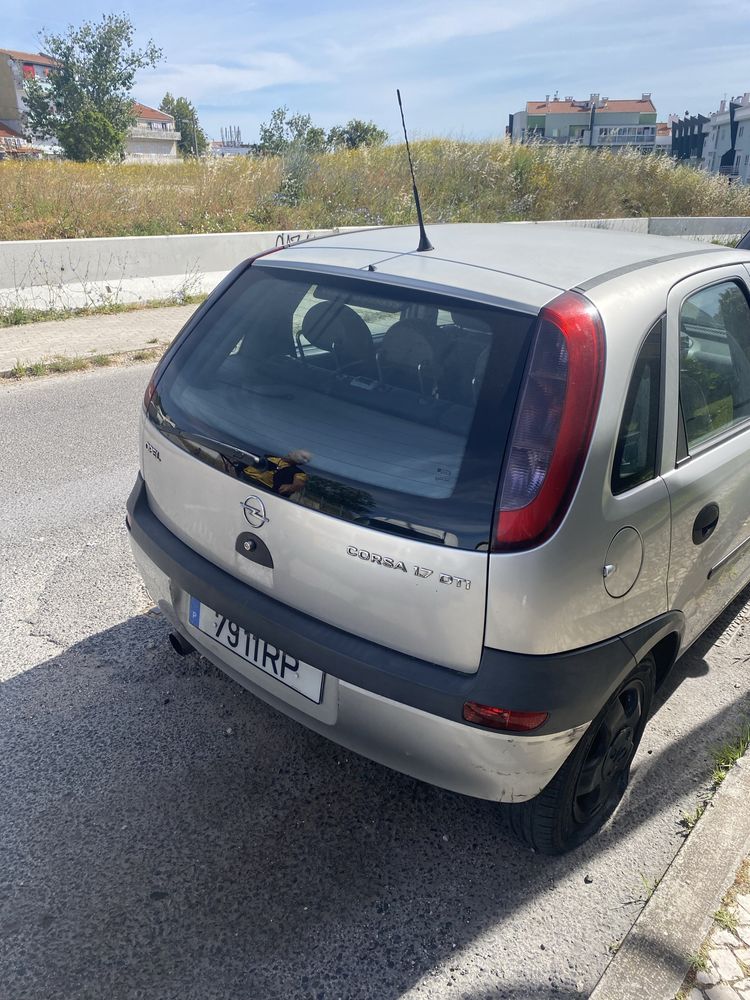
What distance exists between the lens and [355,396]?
224 centimetres

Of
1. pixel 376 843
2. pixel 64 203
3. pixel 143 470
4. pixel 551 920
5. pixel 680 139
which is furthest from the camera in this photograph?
pixel 680 139

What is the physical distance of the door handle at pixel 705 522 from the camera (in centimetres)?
246

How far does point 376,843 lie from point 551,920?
0.58m

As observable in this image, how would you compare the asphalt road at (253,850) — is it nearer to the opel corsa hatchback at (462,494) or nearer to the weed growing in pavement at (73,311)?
the opel corsa hatchback at (462,494)

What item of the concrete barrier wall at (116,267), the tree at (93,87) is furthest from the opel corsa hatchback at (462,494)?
the tree at (93,87)

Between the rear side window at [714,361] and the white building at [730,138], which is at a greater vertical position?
the white building at [730,138]

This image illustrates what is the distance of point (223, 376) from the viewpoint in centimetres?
258

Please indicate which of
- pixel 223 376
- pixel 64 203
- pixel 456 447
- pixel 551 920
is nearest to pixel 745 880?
pixel 551 920

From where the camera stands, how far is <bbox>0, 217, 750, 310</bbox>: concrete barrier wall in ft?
30.8

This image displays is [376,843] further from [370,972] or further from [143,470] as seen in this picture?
[143,470]

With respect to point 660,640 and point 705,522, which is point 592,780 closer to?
point 660,640

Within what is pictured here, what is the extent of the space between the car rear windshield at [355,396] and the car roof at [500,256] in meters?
0.08

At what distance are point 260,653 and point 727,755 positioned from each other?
1.79 m

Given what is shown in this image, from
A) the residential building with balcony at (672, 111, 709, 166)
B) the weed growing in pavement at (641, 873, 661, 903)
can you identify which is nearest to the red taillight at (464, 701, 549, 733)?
the weed growing in pavement at (641, 873, 661, 903)
